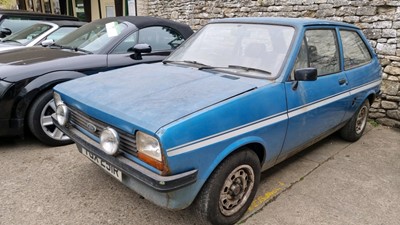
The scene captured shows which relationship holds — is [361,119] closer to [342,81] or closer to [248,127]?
[342,81]

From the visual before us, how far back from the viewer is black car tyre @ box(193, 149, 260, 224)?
2.38 meters

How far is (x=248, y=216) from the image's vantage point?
9.16 ft

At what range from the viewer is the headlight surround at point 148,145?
2070 mm

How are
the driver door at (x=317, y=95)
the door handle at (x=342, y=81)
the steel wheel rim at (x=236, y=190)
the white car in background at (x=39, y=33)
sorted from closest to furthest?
the steel wheel rim at (x=236, y=190)
the driver door at (x=317, y=95)
the door handle at (x=342, y=81)
the white car in background at (x=39, y=33)

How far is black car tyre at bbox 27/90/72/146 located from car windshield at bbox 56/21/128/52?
1020 mm

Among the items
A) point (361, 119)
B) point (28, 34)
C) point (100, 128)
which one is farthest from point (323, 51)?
point (28, 34)

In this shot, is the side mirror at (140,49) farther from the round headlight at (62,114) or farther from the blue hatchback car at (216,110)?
the round headlight at (62,114)

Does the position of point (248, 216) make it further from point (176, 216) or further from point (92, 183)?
point (92, 183)

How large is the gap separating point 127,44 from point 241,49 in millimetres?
2111

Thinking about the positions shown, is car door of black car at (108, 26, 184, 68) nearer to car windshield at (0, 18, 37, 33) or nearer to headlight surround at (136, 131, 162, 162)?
headlight surround at (136, 131, 162, 162)

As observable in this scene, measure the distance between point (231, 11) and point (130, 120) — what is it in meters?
6.39

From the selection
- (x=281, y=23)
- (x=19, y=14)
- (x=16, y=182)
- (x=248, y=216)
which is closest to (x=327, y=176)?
(x=248, y=216)

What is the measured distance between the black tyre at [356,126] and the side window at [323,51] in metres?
1.04

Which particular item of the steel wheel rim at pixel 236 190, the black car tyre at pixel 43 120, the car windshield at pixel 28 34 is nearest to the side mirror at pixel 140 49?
the black car tyre at pixel 43 120
